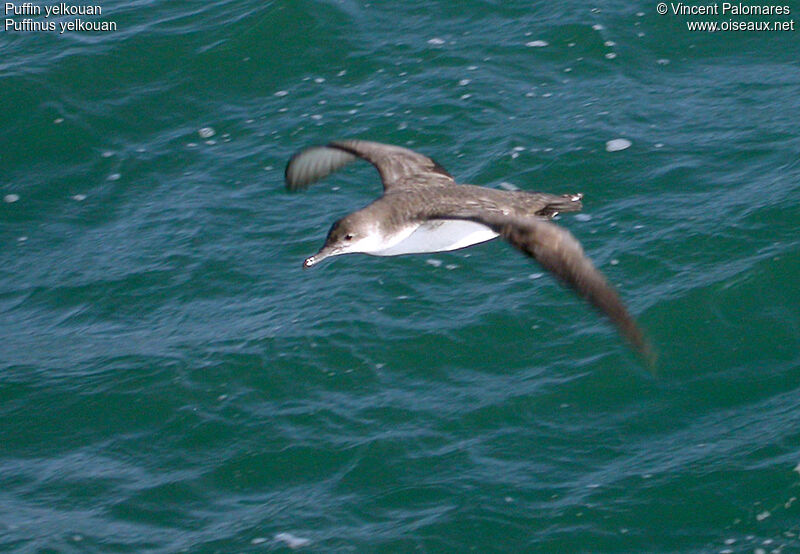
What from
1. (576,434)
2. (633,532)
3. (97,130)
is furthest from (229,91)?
(633,532)

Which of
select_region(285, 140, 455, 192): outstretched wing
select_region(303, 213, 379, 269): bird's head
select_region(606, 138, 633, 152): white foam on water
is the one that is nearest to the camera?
select_region(303, 213, 379, 269): bird's head

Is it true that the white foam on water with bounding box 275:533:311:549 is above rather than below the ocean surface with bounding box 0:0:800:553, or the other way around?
below

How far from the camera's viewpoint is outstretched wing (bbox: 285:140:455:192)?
10531 millimetres

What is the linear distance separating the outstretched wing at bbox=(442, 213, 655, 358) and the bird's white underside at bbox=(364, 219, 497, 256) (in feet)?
3.19

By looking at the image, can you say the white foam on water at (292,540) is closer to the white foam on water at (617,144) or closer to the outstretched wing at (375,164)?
the outstretched wing at (375,164)

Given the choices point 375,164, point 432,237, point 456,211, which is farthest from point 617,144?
point 456,211

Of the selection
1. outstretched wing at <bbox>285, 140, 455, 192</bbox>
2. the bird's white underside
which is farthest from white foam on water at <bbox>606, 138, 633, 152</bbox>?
the bird's white underside

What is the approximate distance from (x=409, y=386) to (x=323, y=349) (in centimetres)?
99

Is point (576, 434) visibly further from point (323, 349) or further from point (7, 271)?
point (7, 271)

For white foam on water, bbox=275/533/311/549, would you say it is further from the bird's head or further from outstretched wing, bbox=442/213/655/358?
outstretched wing, bbox=442/213/655/358

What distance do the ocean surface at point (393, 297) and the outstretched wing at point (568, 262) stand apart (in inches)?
114

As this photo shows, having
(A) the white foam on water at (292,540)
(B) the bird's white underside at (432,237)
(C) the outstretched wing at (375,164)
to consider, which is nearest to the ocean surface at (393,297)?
(A) the white foam on water at (292,540)

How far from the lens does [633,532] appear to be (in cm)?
1022

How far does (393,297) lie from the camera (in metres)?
13.0
